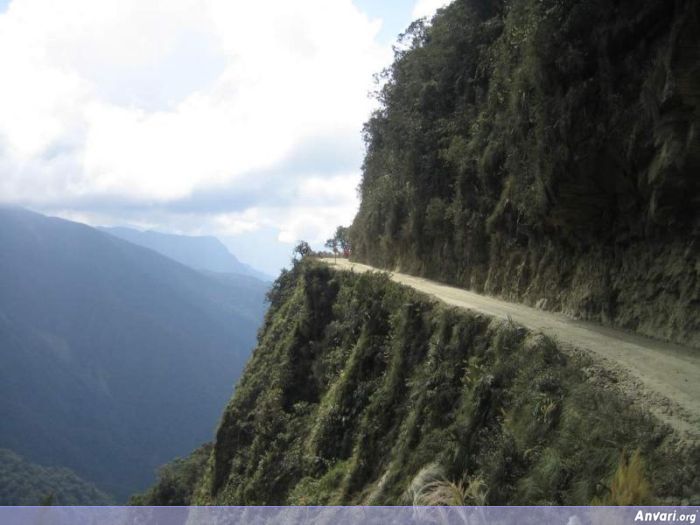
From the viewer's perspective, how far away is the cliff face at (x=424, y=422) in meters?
5.64

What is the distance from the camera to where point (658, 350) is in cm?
870

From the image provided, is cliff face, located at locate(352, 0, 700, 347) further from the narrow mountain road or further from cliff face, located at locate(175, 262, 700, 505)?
cliff face, located at locate(175, 262, 700, 505)

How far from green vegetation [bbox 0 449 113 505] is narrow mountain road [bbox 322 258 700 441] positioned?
5753 centimetres

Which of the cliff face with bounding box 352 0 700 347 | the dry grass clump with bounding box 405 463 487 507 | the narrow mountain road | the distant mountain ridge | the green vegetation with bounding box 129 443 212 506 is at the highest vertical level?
the cliff face with bounding box 352 0 700 347

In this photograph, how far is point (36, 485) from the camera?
61.7m

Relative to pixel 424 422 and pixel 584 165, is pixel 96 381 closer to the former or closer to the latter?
pixel 424 422

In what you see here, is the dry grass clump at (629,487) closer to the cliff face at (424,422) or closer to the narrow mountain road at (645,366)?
the cliff face at (424,422)

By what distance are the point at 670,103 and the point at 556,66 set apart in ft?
11.0

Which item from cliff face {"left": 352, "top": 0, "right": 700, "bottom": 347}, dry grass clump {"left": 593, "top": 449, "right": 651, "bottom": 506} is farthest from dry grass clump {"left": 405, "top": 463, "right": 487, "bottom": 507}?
cliff face {"left": 352, "top": 0, "right": 700, "bottom": 347}

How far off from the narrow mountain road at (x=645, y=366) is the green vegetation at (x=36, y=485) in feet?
189

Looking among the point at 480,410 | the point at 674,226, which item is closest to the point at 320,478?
the point at 480,410

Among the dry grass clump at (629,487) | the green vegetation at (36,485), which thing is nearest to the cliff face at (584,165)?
the dry grass clump at (629,487)

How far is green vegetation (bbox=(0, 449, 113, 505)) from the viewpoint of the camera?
185ft

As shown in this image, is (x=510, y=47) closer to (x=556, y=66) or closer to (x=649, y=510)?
(x=556, y=66)
